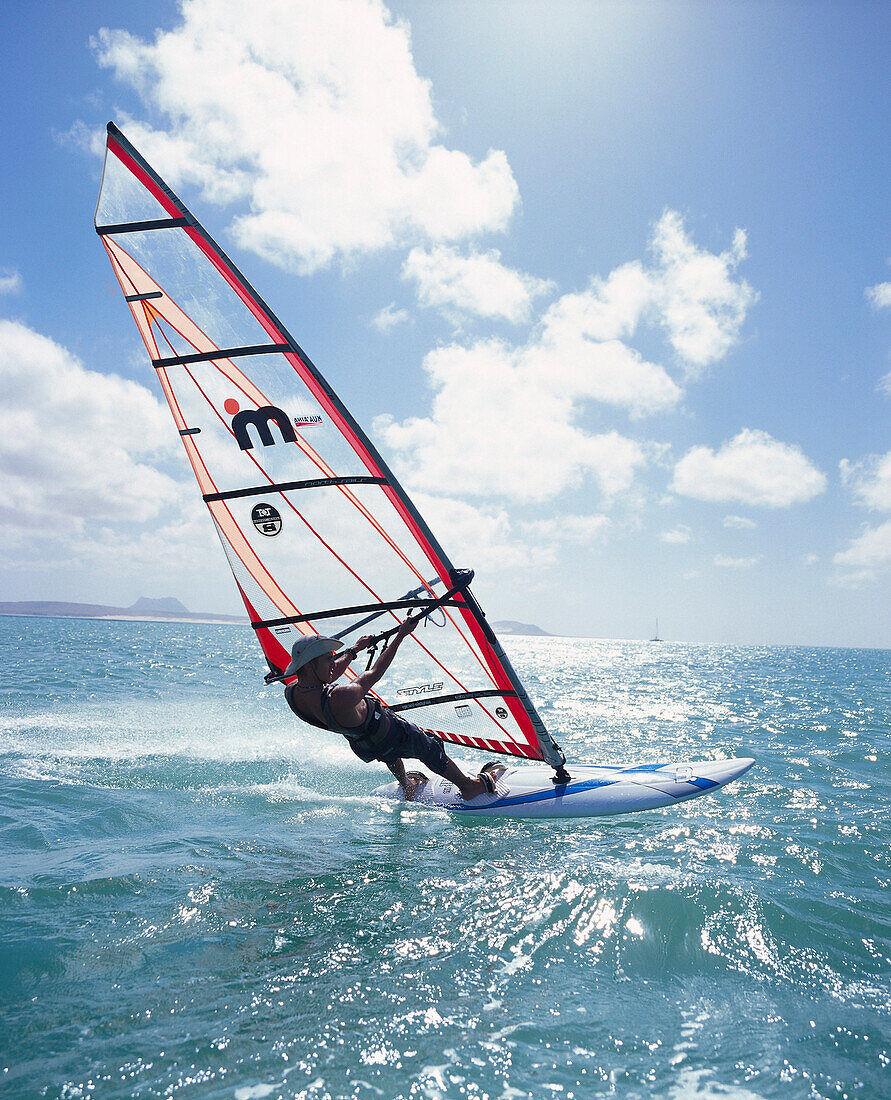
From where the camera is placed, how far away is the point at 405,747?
5531 millimetres

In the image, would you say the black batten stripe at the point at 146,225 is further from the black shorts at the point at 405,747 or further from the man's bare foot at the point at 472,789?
the man's bare foot at the point at 472,789

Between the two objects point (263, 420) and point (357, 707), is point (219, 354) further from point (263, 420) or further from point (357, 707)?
point (357, 707)

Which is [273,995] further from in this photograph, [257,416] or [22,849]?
[257,416]

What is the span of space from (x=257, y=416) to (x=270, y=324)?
0.74 metres

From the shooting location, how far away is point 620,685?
75.9ft

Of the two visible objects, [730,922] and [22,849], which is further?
[22,849]

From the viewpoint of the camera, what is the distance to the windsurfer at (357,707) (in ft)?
15.7

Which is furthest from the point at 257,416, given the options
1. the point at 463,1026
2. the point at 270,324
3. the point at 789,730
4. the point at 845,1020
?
the point at 789,730

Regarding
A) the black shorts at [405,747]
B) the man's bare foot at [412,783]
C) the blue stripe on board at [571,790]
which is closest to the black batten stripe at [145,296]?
the black shorts at [405,747]

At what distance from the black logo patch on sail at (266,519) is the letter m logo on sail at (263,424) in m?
0.54

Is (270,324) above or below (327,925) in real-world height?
above

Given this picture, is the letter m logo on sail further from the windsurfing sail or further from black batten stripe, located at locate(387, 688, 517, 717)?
black batten stripe, located at locate(387, 688, 517, 717)

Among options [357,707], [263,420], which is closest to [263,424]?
[263,420]

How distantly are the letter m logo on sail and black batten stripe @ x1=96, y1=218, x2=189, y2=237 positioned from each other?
1.44m
